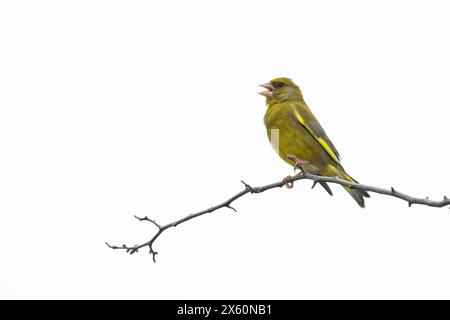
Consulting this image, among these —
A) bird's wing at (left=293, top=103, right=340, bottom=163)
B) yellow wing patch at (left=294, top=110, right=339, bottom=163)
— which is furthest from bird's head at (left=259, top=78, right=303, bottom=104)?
yellow wing patch at (left=294, top=110, right=339, bottom=163)

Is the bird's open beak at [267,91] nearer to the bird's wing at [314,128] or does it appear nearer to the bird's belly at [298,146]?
the bird's wing at [314,128]

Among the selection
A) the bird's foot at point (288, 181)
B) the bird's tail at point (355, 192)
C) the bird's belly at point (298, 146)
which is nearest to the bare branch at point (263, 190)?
the bird's foot at point (288, 181)

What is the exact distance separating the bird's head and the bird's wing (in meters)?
0.22

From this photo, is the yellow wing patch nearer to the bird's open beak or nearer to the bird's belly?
the bird's belly

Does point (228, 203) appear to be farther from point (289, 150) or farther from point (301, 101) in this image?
point (301, 101)

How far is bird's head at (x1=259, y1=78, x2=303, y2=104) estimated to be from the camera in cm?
714

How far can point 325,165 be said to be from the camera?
21.4 ft

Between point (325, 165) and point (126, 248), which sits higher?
point (325, 165)

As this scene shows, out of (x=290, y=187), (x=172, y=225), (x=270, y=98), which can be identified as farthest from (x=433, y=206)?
(x=270, y=98)

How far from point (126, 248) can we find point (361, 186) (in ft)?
5.51

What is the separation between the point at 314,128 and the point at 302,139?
0.26 m

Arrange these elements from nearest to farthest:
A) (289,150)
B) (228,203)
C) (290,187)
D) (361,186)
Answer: (361,186) → (228,203) → (290,187) → (289,150)

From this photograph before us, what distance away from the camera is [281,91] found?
724cm

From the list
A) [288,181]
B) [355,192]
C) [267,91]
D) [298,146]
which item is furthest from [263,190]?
[267,91]
